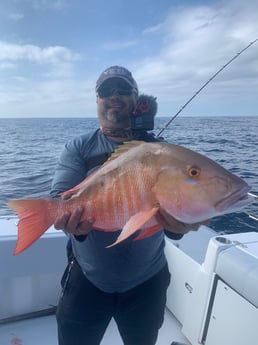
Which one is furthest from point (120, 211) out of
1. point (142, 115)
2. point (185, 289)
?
point (185, 289)

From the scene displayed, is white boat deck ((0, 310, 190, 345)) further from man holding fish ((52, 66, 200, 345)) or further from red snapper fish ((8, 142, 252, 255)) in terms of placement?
red snapper fish ((8, 142, 252, 255))

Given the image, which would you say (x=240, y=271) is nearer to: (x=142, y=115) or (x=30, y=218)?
(x=142, y=115)

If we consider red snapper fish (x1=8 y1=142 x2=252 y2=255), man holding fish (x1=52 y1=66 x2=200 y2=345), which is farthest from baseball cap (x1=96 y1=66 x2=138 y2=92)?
red snapper fish (x1=8 y1=142 x2=252 y2=255)

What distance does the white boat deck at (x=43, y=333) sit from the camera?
3.20 meters

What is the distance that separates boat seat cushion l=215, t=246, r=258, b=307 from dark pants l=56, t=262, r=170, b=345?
51 cm

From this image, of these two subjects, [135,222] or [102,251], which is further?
[102,251]

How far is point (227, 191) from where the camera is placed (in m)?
1.37

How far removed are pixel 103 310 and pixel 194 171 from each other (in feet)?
4.21

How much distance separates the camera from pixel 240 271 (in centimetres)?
223

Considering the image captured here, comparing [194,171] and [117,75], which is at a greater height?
[117,75]

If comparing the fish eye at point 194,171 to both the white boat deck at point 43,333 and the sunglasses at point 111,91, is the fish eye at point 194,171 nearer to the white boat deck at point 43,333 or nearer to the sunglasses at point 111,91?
the sunglasses at point 111,91

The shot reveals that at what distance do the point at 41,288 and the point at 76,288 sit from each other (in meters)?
1.50

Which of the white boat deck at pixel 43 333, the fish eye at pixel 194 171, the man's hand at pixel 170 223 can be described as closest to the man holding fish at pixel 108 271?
the man's hand at pixel 170 223

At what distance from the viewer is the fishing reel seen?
2.25 m
